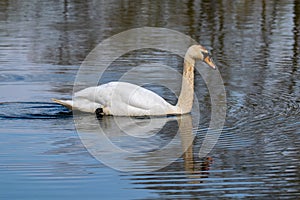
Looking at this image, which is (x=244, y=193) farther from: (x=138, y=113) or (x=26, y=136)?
→ (x=138, y=113)

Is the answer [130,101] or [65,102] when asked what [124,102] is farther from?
[65,102]

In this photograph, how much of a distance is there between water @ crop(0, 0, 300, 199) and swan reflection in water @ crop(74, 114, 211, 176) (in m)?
0.03

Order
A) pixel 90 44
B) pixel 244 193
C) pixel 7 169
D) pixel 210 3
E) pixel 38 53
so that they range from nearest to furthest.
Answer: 1. pixel 244 193
2. pixel 7 169
3. pixel 38 53
4. pixel 90 44
5. pixel 210 3

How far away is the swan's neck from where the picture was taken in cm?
1082

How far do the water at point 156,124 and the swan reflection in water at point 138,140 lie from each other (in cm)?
3

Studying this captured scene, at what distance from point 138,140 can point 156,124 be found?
99 cm

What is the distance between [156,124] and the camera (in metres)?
10.2

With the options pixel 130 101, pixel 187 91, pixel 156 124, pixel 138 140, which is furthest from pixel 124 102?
pixel 138 140

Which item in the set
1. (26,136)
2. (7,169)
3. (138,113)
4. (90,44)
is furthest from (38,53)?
(7,169)

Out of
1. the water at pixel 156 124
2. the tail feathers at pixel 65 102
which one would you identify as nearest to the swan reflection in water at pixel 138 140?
the water at pixel 156 124

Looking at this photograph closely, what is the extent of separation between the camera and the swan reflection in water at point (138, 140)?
822cm

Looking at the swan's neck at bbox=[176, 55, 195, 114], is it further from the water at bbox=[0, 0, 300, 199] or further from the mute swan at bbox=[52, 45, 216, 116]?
the water at bbox=[0, 0, 300, 199]

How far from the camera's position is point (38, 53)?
15578 mm

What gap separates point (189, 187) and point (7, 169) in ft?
5.16
